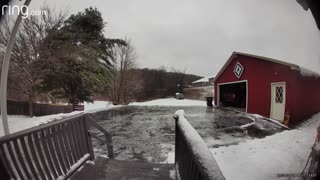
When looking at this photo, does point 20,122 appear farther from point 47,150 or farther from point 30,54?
point 47,150

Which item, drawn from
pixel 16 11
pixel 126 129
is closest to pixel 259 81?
pixel 16 11

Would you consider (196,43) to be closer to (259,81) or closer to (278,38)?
(259,81)

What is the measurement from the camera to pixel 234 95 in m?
1.76

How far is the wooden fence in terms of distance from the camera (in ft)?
5.47

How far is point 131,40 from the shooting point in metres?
1.92

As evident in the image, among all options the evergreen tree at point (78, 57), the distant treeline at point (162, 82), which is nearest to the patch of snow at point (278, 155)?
the distant treeline at point (162, 82)

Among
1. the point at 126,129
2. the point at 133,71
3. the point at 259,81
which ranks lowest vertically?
the point at 126,129

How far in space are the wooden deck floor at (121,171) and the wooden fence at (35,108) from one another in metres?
1.34

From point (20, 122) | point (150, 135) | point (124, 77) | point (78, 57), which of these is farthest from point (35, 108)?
point (150, 135)

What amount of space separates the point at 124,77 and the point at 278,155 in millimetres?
1511

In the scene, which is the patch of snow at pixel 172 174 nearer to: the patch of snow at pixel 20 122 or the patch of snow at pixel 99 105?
the patch of snow at pixel 99 105

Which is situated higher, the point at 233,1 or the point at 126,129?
the point at 233,1

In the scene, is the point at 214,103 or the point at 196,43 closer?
the point at 196,43

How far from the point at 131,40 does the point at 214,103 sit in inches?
34.9
